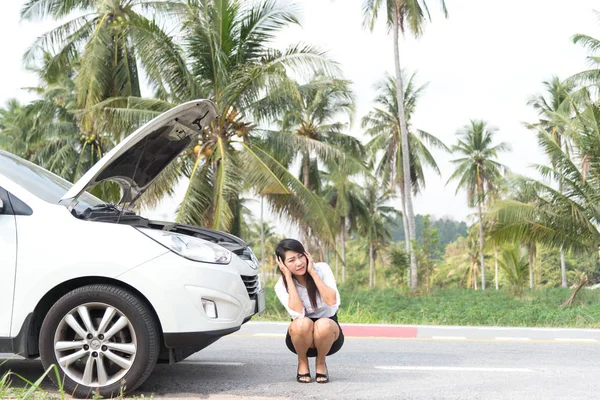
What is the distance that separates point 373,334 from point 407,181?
1046 inches

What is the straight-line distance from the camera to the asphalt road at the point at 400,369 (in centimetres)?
493

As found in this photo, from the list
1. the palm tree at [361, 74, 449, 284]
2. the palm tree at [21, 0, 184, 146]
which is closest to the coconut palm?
the palm tree at [361, 74, 449, 284]

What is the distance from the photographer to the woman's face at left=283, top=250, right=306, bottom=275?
516 centimetres

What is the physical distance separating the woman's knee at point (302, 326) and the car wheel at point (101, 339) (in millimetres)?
1100

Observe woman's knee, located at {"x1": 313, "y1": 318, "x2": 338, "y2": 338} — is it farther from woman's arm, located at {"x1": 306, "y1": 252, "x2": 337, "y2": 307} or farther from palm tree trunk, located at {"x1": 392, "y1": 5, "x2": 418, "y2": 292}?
palm tree trunk, located at {"x1": 392, "y1": 5, "x2": 418, "y2": 292}

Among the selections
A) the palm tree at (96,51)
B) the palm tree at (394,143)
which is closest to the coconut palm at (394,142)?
the palm tree at (394,143)

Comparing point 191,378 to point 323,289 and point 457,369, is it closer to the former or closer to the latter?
point 323,289

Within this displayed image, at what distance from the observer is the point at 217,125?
61.7 feet

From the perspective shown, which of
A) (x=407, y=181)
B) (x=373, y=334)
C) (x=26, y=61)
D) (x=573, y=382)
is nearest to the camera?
(x=573, y=382)

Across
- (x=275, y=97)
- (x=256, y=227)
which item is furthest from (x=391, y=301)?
(x=256, y=227)

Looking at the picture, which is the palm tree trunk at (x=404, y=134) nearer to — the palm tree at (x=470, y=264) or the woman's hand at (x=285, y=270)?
the palm tree at (x=470, y=264)

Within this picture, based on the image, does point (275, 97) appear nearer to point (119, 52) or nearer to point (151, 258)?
point (119, 52)

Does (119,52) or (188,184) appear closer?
(188,184)

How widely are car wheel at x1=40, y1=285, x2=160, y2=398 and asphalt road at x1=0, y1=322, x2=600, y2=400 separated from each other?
13.5 inches
